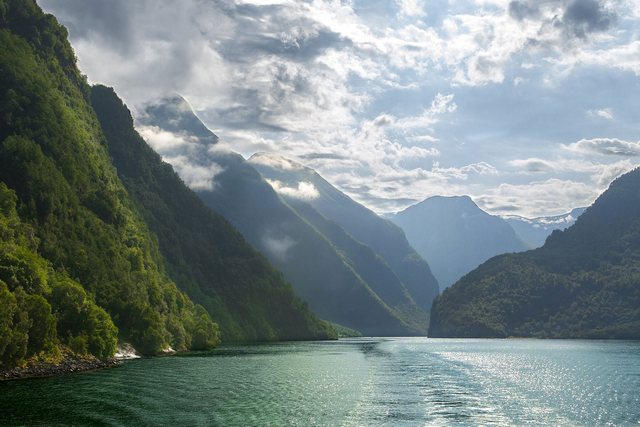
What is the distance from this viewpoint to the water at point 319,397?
84562 millimetres

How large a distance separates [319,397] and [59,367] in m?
61.5

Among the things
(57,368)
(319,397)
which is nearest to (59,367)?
(57,368)

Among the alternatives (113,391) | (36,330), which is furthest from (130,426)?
(36,330)

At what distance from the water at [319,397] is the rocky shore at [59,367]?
19.7ft

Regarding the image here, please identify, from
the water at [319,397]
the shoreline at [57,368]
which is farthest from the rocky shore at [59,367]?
the water at [319,397]

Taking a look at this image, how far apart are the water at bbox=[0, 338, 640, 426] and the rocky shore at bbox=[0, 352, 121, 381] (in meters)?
6.02

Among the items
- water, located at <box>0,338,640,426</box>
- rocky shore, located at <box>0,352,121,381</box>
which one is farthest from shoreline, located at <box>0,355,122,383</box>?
water, located at <box>0,338,640,426</box>

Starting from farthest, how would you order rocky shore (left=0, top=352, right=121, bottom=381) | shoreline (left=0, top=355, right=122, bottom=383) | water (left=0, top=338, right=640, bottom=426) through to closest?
rocky shore (left=0, top=352, right=121, bottom=381), shoreline (left=0, top=355, right=122, bottom=383), water (left=0, top=338, right=640, bottom=426)

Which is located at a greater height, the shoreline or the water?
the shoreline

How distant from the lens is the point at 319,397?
108500mm

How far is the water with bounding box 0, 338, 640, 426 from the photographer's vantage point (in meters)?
84.6

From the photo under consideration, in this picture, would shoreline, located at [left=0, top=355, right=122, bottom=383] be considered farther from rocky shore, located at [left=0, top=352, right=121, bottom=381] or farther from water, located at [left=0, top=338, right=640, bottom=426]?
water, located at [left=0, top=338, right=640, bottom=426]

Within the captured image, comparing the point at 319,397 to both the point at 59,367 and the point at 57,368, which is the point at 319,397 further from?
the point at 59,367

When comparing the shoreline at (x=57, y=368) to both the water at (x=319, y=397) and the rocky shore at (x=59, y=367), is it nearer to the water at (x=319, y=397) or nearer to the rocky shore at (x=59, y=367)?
the rocky shore at (x=59, y=367)
